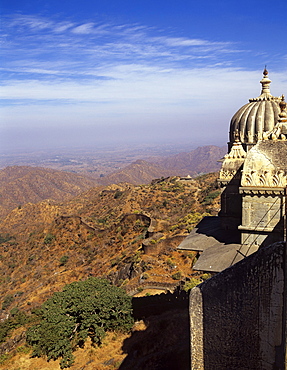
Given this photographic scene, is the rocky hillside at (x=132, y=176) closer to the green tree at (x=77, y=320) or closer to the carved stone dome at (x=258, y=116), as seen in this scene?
the carved stone dome at (x=258, y=116)

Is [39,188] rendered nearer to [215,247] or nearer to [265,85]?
[265,85]

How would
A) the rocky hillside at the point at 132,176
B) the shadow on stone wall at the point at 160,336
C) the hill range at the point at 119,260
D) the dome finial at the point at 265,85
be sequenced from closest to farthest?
the shadow on stone wall at the point at 160,336
the hill range at the point at 119,260
the dome finial at the point at 265,85
the rocky hillside at the point at 132,176

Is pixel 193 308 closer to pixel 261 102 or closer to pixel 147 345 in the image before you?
pixel 147 345

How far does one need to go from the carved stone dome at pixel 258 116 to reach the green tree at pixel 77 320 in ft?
35.8

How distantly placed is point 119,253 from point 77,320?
1498 cm

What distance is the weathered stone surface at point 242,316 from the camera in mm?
8438

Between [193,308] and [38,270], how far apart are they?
88.7ft

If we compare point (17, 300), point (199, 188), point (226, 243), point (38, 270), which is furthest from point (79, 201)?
point (226, 243)

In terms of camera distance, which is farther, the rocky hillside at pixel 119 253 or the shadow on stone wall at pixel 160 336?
the rocky hillside at pixel 119 253

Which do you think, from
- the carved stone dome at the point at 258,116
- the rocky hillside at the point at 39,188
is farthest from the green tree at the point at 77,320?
the rocky hillside at the point at 39,188

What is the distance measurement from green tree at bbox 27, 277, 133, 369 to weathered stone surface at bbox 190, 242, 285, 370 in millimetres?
6403

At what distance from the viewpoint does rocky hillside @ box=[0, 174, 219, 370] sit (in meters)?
16.1

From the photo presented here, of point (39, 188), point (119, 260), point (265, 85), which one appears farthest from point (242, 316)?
point (39, 188)

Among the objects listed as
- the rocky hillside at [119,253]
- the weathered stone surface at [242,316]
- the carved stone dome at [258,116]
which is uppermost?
the carved stone dome at [258,116]
